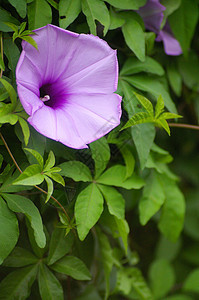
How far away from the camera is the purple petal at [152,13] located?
862 millimetres

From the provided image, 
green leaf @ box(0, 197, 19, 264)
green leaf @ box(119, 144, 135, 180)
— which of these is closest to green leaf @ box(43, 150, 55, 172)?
green leaf @ box(0, 197, 19, 264)

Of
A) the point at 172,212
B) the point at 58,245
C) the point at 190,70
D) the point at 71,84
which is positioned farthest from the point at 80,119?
the point at 190,70

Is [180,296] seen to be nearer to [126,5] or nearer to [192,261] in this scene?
[192,261]

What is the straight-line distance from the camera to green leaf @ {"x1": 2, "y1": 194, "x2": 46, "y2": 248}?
65cm

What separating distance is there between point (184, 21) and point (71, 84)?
445 mm

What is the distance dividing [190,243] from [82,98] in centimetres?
109

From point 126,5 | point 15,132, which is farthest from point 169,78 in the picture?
point 15,132

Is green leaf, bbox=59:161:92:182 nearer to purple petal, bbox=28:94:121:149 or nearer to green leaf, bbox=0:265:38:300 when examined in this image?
purple petal, bbox=28:94:121:149

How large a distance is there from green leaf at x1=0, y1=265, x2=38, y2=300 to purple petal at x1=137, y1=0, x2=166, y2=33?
0.63 m

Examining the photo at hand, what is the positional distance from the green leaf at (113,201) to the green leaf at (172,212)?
0.65 ft

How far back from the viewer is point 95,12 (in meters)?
0.73

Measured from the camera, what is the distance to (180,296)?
1395mm

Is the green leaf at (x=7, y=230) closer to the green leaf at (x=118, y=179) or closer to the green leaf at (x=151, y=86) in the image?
the green leaf at (x=118, y=179)

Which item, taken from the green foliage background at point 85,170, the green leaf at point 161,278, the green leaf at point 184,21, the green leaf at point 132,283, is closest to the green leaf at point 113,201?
the green foliage background at point 85,170
